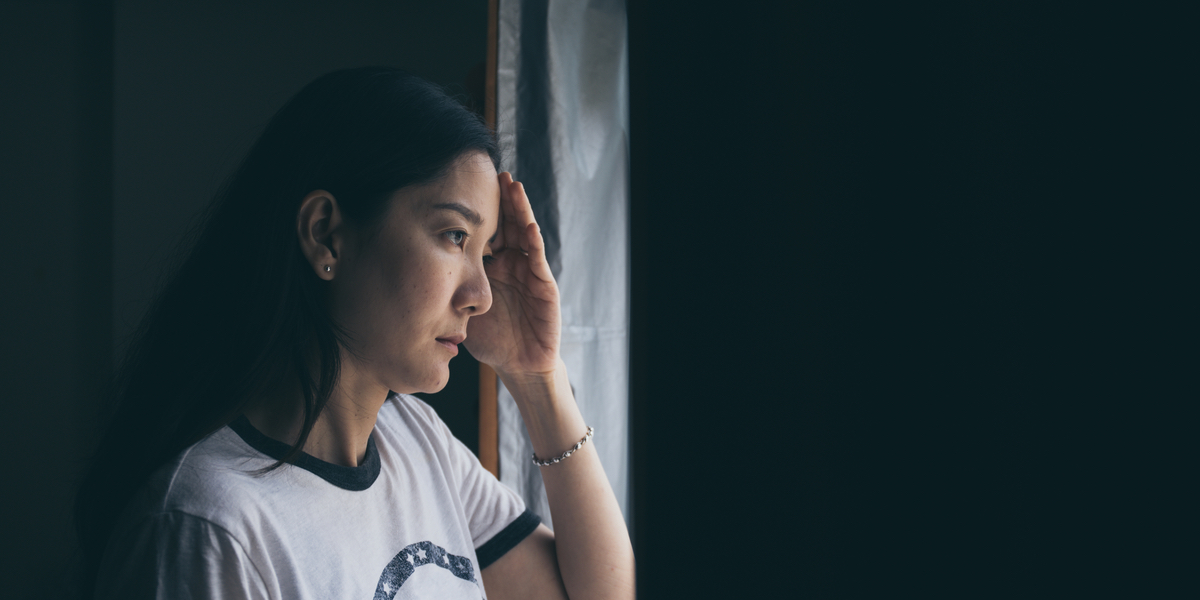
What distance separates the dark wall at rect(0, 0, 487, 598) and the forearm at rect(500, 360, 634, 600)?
155 cm

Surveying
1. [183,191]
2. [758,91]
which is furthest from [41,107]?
[758,91]

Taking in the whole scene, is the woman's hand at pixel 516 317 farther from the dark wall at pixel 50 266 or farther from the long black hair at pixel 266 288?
the dark wall at pixel 50 266

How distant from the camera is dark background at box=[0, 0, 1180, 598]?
12cm

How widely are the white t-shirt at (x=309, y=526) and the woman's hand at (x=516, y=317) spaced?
156 millimetres

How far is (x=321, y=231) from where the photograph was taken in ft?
2.54

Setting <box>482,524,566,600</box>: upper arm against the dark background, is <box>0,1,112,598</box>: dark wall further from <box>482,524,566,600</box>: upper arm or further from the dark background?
the dark background

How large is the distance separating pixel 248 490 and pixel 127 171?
1.90 metres

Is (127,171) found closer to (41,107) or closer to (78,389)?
(41,107)

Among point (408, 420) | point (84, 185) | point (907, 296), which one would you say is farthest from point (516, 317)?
point (84, 185)

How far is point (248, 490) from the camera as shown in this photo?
2.14 feet

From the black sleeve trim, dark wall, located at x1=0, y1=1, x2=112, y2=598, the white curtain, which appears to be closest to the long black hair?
the black sleeve trim

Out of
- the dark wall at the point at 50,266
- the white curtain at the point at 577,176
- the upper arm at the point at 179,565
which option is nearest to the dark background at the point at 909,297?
the upper arm at the point at 179,565

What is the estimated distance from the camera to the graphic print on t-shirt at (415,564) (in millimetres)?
750

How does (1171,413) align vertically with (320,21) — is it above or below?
below
